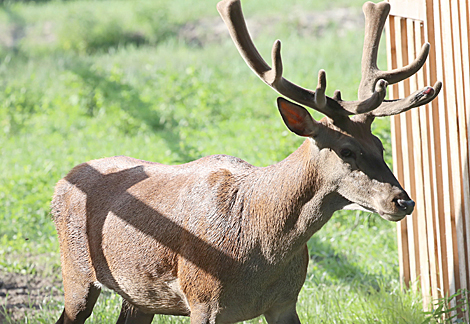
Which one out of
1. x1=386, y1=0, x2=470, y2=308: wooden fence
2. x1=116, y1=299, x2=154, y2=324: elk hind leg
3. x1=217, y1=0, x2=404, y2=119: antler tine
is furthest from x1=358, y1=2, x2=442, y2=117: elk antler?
x1=116, y1=299, x2=154, y2=324: elk hind leg

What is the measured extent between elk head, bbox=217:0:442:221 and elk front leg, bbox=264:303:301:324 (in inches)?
32.1

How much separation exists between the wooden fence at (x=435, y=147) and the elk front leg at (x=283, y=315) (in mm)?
1426

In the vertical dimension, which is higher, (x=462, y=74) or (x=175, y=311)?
(x=462, y=74)

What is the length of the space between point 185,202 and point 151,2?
66.1 feet

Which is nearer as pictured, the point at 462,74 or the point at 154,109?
the point at 462,74

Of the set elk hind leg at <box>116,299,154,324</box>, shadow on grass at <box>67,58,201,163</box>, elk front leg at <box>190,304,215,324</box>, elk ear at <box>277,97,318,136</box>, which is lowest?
elk hind leg at <box>116,299,154,324</box>

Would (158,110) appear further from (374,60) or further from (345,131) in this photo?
(345,131)

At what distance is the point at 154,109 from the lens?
12492 millimetres

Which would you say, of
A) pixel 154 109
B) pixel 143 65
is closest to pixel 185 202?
pixel 154 109

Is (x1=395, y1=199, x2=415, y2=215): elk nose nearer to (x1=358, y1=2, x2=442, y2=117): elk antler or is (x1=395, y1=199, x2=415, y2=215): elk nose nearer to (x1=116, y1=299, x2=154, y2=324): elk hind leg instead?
(x1=358, y1=2, x2=442, y2=117): elk antler

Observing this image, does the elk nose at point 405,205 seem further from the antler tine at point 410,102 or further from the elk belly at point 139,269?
the elk belly at point 139,269

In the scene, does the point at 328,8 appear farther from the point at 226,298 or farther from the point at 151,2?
the point at 226,298

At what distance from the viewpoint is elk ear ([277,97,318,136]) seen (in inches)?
130

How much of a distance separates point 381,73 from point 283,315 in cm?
159
